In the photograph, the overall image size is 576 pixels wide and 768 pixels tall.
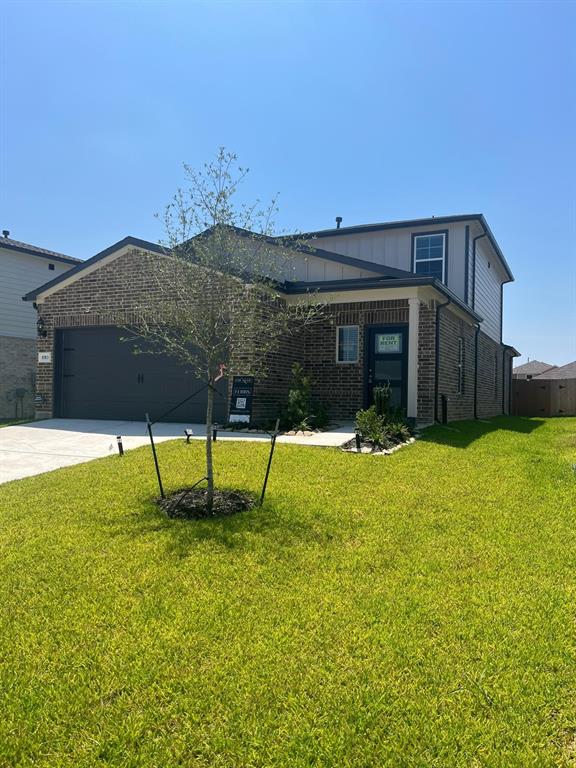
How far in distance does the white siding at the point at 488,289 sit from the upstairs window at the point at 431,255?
6.21 ft

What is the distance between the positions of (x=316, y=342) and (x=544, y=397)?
1598cm

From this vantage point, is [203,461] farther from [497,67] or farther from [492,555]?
[497,67]

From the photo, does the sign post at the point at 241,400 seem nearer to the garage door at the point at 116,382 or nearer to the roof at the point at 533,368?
the garage door at the point at 116,382

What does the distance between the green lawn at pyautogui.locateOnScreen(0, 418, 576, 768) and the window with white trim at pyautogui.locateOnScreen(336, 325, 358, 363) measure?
7.04 meters

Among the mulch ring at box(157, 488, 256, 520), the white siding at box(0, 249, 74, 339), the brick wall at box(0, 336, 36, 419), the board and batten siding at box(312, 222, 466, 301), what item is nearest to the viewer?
the mulch ring at box(157, 488, 256, 520)

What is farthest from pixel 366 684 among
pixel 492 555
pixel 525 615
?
pixel 492 555

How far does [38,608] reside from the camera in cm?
319

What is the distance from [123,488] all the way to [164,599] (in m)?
2.89

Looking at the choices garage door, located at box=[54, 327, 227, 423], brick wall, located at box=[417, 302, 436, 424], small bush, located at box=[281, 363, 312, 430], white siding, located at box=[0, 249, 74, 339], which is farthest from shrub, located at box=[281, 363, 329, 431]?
white siding, located at box=[0, 249, 74, 339]

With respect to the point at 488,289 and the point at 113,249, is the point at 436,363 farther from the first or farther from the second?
the point at 488,289

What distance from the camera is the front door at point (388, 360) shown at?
11.8m

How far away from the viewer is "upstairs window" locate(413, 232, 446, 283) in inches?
582

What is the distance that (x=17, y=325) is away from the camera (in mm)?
18500

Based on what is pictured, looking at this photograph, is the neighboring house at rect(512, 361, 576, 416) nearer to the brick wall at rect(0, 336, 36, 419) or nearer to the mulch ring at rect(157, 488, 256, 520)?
the brick wall at rect(0, 336, 36, 419)
